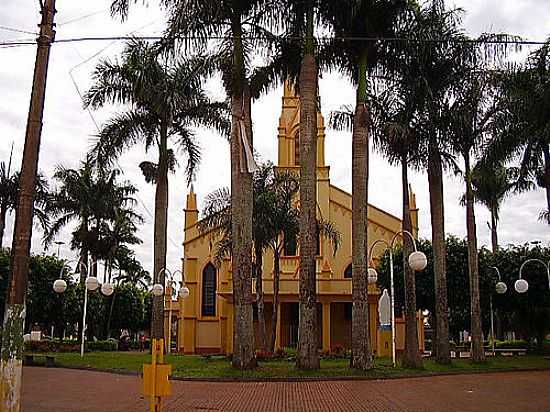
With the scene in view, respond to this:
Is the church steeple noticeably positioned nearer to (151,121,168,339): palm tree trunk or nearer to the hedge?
the hedge

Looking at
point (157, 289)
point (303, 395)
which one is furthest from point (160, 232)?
point (303, 395)

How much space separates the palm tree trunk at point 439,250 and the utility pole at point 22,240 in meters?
17.8

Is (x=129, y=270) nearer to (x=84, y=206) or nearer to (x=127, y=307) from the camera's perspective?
(x=127, y=307)

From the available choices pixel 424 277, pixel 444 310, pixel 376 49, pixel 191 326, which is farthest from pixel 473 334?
pixel 191 326

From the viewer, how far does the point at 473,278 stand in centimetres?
2756

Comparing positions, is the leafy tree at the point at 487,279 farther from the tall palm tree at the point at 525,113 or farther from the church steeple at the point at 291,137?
the church steeple at the point at 291,137

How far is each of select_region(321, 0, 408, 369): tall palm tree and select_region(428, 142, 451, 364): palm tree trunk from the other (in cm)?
472

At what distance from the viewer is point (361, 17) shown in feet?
71.6

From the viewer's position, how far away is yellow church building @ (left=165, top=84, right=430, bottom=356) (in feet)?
132

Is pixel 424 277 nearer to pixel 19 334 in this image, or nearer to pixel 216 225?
pixel 216 225

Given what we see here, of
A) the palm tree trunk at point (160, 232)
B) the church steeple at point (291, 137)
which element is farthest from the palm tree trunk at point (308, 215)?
the church steeple at point (291, 137)

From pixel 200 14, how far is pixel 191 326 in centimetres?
2604

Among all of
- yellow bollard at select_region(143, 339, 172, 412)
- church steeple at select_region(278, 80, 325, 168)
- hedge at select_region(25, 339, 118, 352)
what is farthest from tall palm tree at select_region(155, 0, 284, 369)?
church steeple at select_region(278, 80, 325, 168)

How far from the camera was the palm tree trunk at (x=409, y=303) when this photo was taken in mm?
23766
